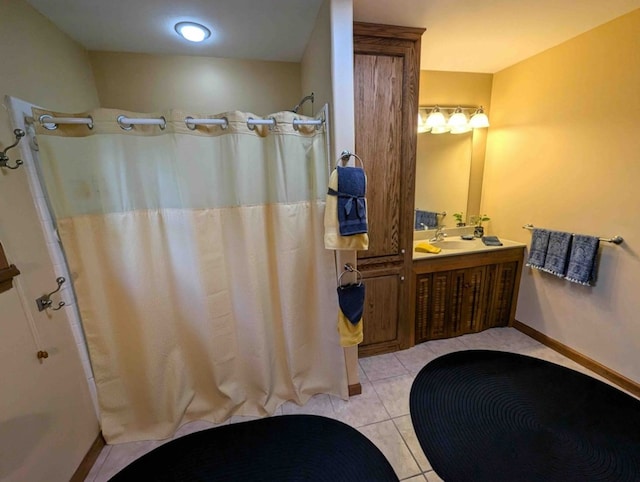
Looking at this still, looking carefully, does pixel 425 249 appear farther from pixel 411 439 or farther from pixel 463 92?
pixel 463 92

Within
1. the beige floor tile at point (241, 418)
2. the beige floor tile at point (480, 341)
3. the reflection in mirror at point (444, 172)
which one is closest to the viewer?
the beige floor tile at point (241, 418)

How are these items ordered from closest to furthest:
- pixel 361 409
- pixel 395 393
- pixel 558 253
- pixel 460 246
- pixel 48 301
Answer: pixel 48 301, pixel 361 409, pixel 395 393, pixel 558 253, pixel 460 246

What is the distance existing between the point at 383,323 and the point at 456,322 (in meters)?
0.79

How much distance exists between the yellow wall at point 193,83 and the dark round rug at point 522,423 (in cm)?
264

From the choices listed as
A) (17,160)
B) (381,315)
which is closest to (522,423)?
(381,315)

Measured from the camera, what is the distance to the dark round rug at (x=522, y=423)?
1.36 m

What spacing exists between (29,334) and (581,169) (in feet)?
11.9

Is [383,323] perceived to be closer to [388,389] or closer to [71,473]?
[388,389]

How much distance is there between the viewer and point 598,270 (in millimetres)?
1972

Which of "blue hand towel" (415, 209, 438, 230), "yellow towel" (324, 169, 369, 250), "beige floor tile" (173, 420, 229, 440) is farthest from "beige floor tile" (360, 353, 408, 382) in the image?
"blue hand towel" (415, 209, 438, 230)

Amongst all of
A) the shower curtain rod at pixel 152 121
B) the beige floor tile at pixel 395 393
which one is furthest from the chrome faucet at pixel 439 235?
the shower curtain rod at pixel 152 121

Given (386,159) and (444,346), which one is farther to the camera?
(444,346)

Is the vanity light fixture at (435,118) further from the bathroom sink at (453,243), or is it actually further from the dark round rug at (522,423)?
the dark round rug at (522,423)

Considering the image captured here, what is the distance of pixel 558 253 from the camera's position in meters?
2.15
